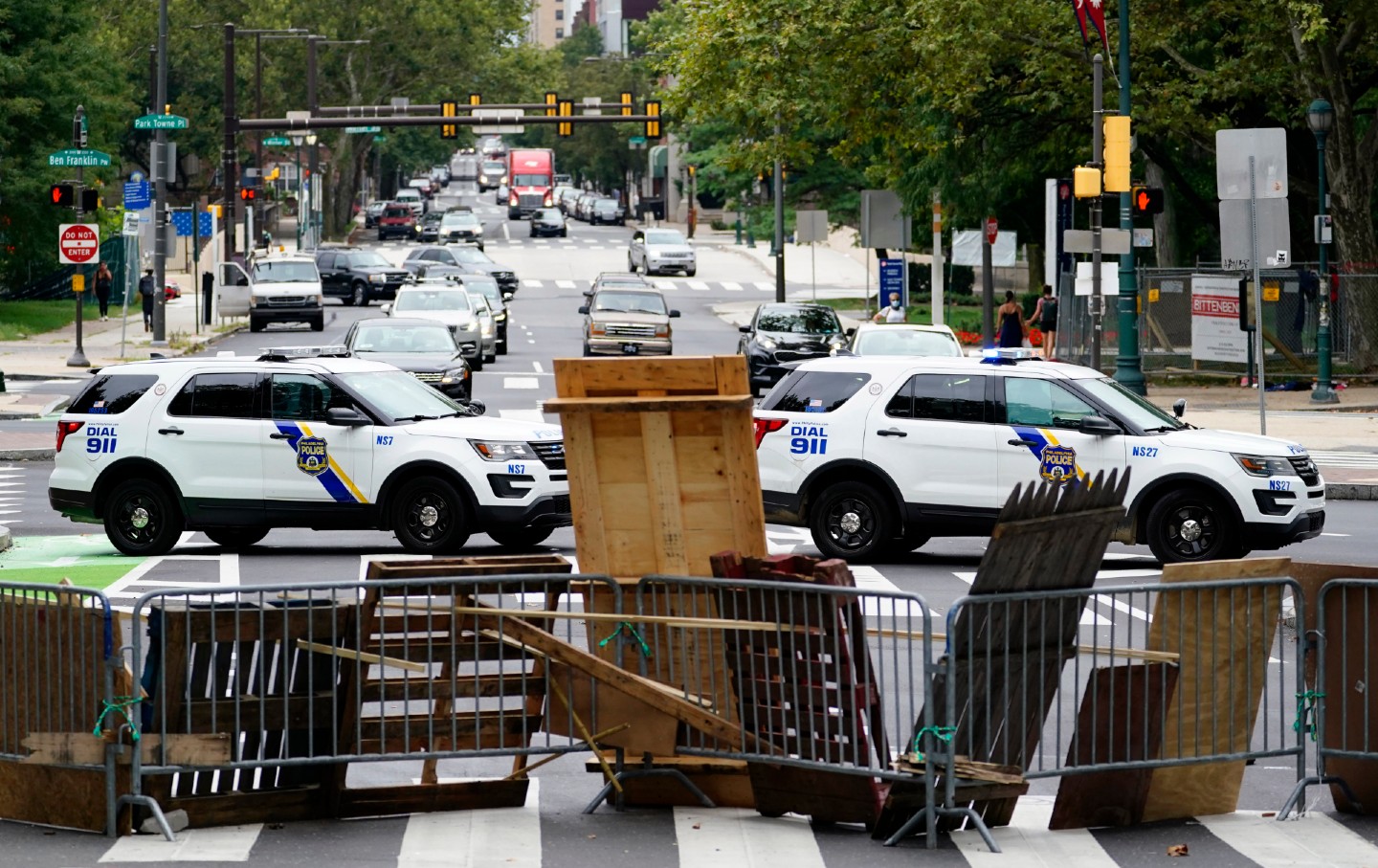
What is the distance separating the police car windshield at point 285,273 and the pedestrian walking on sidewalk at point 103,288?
201 inches

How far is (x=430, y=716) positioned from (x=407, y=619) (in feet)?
1.38

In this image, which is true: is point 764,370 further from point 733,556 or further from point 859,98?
point 733,556

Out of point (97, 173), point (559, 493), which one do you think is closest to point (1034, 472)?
point (559, 493)

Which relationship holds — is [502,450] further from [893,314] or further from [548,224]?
[548,224]

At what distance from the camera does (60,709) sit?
810 centimetres

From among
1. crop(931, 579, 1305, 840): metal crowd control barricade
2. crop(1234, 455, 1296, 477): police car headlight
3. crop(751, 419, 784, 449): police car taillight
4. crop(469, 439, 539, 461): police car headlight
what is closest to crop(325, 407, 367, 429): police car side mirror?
crop(469, 439, 539, 461): police car headlight

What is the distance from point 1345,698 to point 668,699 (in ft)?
9.40

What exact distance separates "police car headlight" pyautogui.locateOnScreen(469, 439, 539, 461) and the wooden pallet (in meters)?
8.98

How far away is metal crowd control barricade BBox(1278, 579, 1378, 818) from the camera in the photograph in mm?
8398

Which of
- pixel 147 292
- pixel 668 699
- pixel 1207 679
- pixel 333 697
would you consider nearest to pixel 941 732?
pixel 668 699

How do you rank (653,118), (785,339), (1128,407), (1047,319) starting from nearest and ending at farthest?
(1128,407) → (785,339) → (1047,319) → (653,118)

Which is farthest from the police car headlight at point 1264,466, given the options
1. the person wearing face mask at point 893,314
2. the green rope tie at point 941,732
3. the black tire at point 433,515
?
the person wearing face mask at point 893,314

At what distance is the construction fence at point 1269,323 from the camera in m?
36.0

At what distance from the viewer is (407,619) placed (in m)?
8.37
